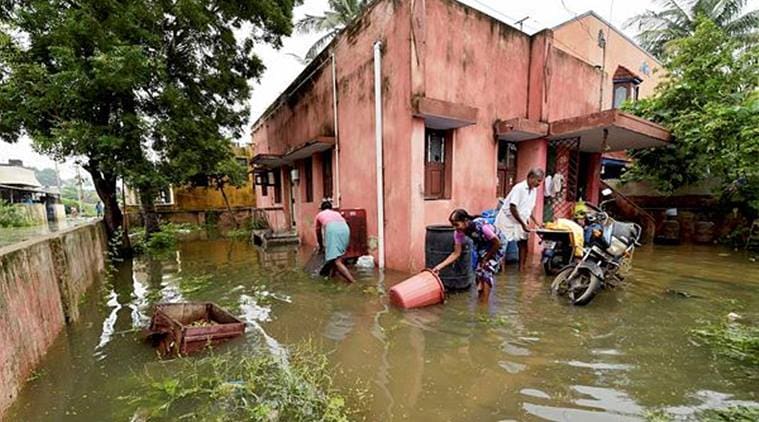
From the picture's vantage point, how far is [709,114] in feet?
27.0

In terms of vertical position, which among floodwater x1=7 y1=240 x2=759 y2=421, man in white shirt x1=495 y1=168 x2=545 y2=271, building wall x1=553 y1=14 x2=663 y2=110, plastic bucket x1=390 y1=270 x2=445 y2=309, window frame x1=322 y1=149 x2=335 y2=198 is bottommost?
floodwater x1=7 y1=240 x2=759 y2=421

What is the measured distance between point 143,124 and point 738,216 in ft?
52.7

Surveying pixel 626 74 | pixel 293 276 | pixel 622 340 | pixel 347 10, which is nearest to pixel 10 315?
pixel 293 276

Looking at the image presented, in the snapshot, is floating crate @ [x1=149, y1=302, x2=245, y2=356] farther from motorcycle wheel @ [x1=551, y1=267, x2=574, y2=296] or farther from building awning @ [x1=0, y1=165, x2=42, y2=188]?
building awning @ [x1=0, y1=165, x2=42, y2=188]

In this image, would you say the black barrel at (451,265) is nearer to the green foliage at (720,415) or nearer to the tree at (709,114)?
the green foliage at (720,415)

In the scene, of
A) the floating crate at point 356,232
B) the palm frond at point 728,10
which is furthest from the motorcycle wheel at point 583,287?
the palm frond at point 728,10

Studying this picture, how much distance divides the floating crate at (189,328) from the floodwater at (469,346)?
179 millimetres

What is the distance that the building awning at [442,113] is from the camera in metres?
5.99

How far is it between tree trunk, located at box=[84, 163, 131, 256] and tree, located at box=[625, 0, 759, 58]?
21670mm

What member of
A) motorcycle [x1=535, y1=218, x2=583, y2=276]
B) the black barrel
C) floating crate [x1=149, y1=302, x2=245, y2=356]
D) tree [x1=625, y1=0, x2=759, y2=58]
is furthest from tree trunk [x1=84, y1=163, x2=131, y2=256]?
tree [x1=625, y1=0, x2=759, y2=58]

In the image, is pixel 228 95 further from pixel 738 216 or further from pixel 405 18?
pixel 738 216

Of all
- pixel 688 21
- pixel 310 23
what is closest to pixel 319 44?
pixel 310 23

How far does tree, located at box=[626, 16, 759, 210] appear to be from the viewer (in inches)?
309

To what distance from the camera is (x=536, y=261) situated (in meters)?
7.71
